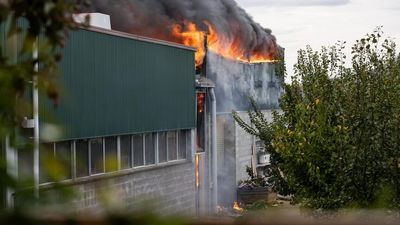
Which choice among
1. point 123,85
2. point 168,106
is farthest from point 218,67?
point 123,85

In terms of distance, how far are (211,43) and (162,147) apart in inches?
357

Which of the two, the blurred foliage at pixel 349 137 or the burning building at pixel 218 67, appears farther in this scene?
the burning building at pixel 218 67

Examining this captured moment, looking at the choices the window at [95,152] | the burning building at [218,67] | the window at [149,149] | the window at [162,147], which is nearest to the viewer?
the window at [95,152]

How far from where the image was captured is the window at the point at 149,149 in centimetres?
2022

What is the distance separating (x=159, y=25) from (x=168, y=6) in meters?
3.56

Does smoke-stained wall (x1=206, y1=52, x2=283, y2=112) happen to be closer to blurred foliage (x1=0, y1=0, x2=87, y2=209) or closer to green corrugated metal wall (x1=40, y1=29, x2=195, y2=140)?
green corrugated metal wall (x1=40, y1=29, x2=195, y2=140)

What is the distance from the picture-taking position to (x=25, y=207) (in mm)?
991

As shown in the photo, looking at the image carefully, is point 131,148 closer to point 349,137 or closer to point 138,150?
point 138,150

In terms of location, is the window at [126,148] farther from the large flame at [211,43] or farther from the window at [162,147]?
the large flame at [211,43]

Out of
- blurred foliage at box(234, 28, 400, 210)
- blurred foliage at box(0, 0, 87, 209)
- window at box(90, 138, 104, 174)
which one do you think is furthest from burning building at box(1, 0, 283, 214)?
blurred foliage at box(0, 0, 87, 209)

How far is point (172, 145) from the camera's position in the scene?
21.9m

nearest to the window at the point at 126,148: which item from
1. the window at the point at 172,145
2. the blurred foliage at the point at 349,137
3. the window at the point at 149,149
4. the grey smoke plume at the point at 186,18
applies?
the window at the point at 149,149

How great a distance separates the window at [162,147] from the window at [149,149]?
1.28 feet

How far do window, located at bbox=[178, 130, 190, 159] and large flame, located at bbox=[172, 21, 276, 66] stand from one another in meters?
4.12
